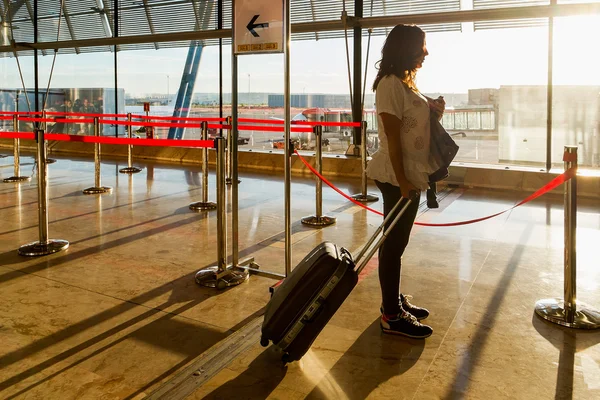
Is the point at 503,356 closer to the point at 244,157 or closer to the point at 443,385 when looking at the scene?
the point at 443,385

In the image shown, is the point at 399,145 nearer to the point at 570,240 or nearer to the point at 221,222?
the point at 570,240

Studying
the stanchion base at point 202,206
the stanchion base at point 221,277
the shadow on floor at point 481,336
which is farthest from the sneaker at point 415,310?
the stanchion base at point 202,206

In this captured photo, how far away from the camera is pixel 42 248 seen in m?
4.55

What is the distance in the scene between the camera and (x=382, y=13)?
9188 millimetres

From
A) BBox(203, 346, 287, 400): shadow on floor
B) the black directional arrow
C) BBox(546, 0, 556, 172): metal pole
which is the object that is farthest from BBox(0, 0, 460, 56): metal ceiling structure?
BBox(203, 346, 287, 400): shadow on floor

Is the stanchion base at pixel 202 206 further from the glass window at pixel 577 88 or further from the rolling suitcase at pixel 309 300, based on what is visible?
the glass window at pixel 577 88

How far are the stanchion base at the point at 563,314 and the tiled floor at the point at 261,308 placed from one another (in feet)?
0.27

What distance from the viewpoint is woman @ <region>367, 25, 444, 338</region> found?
2719mm

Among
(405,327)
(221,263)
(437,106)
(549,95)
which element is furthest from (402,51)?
(549,95)

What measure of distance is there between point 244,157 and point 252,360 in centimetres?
808

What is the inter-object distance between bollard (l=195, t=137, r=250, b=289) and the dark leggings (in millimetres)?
1250

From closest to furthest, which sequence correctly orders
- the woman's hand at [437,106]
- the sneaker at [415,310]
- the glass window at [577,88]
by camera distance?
the woman's hand at [437,106] < the sneaker at [415,310] < the glass window at [577,88]

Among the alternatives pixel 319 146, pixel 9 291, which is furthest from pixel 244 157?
pixel 9 291

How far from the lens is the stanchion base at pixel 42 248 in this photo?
4457 mm
